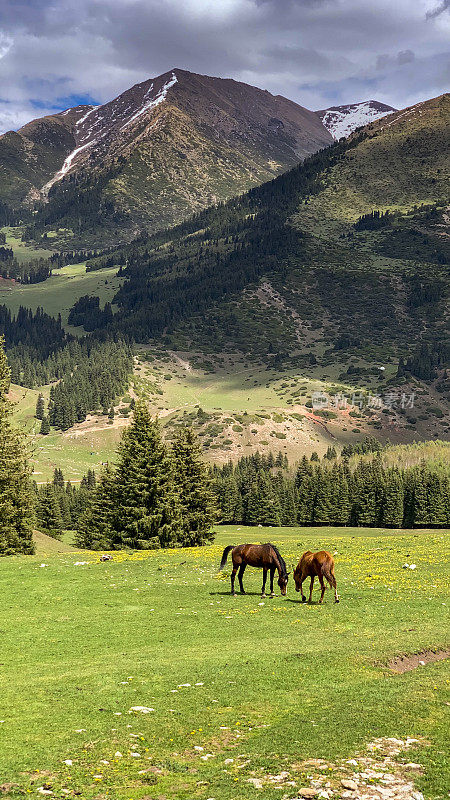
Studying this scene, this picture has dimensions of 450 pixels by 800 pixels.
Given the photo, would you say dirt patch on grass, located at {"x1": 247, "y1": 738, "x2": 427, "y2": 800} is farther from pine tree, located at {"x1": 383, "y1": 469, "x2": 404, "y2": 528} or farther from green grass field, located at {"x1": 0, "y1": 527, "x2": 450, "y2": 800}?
pine tree, located at {"x1": 383, "y1": 469, "x2": 404, "y2": 528}

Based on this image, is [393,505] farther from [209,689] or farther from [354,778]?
[354,778]

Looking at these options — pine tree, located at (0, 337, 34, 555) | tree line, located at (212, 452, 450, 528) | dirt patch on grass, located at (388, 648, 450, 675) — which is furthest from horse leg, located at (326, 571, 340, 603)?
tree line, located at (212, 452, 450, 528)

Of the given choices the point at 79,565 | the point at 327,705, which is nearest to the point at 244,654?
the point at 327,705

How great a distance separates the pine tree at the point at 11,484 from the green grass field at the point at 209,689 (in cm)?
1779

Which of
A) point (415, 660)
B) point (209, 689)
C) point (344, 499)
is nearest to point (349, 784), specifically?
point (209, 689)

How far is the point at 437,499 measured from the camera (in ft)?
412

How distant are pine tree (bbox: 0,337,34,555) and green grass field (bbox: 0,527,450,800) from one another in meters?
17.8

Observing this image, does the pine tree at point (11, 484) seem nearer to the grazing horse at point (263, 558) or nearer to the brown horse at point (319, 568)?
the grazing horse at point (263, 558)

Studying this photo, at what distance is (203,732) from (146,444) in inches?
1792

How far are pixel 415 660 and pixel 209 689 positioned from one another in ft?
22.5

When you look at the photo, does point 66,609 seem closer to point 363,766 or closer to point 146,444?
point 363,766

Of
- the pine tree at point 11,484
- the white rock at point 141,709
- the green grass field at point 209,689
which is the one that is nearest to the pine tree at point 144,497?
the pine tree at point 11,484

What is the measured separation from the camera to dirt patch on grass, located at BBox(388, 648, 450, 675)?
18.6 m

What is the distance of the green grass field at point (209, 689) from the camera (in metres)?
11.8
